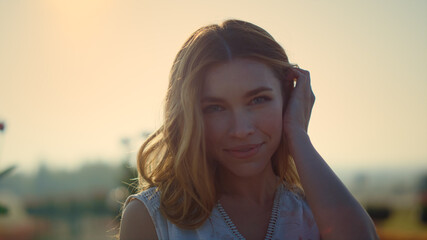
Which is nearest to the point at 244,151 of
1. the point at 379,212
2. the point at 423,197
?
the point at 379,212

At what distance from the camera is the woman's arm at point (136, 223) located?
2.12 metres

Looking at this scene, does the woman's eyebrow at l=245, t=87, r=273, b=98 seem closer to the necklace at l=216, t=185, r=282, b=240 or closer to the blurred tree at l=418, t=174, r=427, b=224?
the necklace at l=216, t=185, r=282, b=240

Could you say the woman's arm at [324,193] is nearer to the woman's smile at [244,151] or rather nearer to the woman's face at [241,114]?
the woman's face at [241,114]

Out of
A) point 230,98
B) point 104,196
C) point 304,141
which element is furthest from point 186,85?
point 104,196

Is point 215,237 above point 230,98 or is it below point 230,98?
below

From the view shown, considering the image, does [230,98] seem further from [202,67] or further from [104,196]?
[104,196]

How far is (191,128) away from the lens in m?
Answer: 2.27

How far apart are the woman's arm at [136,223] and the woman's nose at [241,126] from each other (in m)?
A: 0.65

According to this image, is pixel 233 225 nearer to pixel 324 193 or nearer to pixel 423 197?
pixel 324 193

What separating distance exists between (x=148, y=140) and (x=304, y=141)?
3.33 ft

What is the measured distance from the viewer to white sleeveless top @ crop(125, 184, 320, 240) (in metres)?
2.21

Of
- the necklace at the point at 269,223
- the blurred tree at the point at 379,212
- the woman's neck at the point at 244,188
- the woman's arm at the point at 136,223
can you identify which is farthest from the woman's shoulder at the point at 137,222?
the blurred tree at the point at 379,212

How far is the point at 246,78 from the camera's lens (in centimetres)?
226

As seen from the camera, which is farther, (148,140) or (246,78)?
(148,140)
